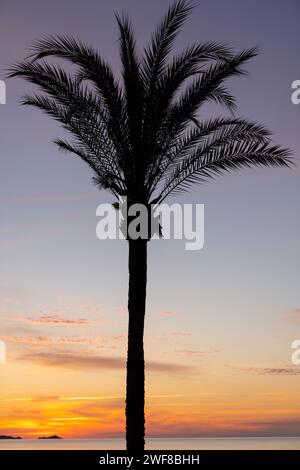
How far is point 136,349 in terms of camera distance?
16.5 m

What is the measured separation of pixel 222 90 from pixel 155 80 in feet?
5.31

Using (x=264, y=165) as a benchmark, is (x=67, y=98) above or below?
above

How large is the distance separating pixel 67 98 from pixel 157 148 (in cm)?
228

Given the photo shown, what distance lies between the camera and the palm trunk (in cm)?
1631

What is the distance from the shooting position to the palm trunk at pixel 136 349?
1631 cm

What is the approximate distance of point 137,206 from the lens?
1708cm

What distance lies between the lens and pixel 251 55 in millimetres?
17531
